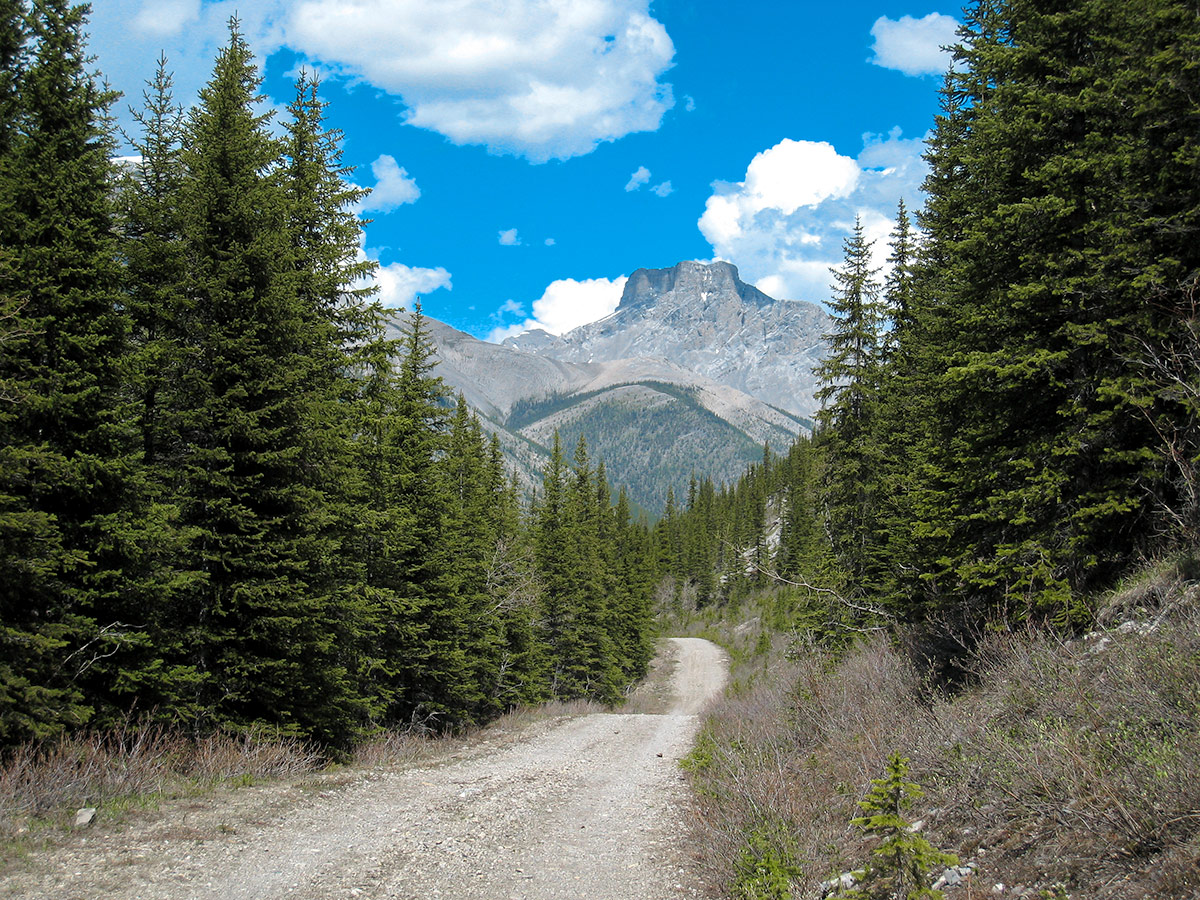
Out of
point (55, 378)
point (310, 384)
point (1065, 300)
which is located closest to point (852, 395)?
point (1065, 300)

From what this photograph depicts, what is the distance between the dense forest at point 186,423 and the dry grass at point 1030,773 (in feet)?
25.7

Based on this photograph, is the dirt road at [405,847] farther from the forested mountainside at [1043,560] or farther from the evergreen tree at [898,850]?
the evergreen tree at [898,850]

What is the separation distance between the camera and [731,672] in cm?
4631

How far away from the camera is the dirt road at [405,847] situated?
6191mm

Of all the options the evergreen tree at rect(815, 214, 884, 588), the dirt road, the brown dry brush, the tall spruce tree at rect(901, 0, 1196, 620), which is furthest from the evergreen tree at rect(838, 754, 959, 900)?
the evergreen tree at rect(815, 214, 884, 588)

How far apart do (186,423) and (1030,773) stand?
11.8 m

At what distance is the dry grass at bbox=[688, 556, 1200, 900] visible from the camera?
4.13m

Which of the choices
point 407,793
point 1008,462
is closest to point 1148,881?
point 1008,462

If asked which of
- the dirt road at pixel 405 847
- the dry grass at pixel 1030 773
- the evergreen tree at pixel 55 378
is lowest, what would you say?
the dirt road at pixel 405 847

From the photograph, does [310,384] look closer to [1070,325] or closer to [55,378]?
[55,378]

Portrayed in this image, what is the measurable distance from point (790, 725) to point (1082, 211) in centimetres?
906

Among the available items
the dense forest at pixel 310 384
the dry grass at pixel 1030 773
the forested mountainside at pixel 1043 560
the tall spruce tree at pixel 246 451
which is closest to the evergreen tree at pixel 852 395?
the dense forest at pixel 310 384

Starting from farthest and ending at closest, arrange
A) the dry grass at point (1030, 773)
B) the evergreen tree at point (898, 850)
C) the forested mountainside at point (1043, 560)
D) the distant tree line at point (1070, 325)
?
the distant tree line at point (1070, 325)
the forested mountainside at point (1043, 560)
the dry grass at point (1030, 773)
the evergreen tree at point (898, 850)

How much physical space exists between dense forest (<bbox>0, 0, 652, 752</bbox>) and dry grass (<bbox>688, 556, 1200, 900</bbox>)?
308 inches
